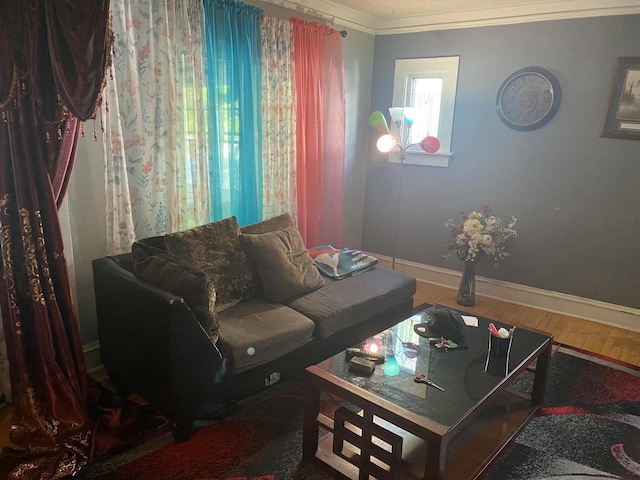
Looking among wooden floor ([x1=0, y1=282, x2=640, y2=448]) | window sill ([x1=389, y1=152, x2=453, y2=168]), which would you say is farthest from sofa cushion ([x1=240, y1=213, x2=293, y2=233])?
window sill ([x1=389, y1=152, x2=453, y2=168])

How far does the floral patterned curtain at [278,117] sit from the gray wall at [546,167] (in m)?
1.30

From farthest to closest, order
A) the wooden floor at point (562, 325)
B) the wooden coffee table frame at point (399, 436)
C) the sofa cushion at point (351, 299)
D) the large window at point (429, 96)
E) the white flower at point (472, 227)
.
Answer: the large window at point (429, 96), the white flower at point (472, 227), the wooden floor at point (562, 325), the sofa cushion at point (351, 299), the wooden coffee table frame at point (399, 436)

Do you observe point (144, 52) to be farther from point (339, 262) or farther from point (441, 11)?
point (441, 11)

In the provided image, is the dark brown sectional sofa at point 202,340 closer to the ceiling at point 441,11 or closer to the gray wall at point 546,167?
the gray wall at point 546,167

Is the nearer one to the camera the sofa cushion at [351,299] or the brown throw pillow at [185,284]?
the brown throw pillow at [185,284]

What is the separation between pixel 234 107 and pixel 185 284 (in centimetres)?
151

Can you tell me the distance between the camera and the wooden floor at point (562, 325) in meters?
3.37

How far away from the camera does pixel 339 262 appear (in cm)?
347

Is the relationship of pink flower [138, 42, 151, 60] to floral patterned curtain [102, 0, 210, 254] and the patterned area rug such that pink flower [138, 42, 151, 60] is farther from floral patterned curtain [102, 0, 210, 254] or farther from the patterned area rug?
the patterned area rug

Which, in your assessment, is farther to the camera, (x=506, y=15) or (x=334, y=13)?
(x=334, y=13)

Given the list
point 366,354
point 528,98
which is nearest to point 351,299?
point 366,354

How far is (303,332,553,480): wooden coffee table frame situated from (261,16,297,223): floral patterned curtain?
184 centimetres

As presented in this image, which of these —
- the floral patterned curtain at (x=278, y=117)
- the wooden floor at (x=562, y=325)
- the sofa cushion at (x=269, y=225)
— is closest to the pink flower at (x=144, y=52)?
the floral patterned curtain at (x=278, y=117)

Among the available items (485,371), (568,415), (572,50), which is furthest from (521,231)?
(485,371)
